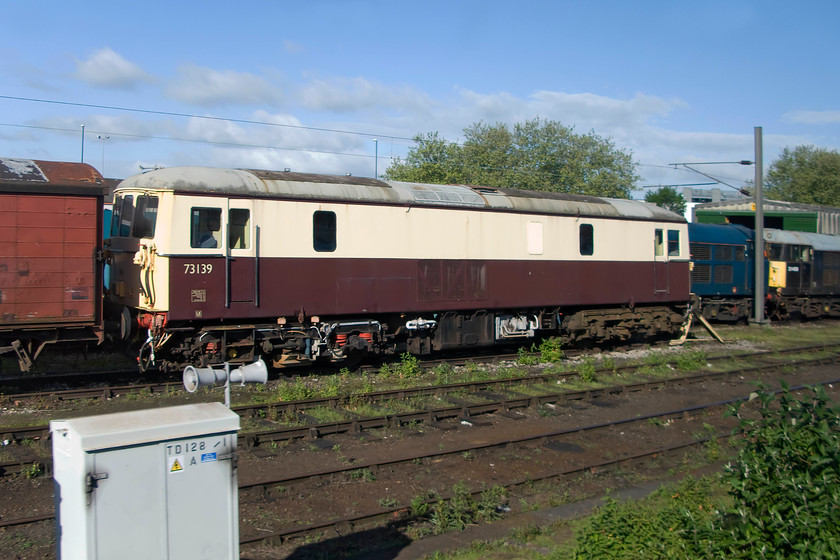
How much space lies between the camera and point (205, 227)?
12.2 meters

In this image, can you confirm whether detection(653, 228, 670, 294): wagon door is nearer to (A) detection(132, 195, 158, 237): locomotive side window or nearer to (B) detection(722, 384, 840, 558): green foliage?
(A) detection(132, 195, 158, 237): locomotive side window

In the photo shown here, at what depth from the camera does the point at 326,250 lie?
13414mm

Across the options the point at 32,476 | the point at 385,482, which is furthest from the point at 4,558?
the point at 385,482

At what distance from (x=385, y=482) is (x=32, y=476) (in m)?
3.91

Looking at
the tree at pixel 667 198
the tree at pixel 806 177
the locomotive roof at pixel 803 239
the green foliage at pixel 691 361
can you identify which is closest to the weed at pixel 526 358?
the green foliage at pixel 691 361

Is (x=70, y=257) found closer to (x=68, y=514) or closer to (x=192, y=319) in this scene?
(x=192, y=319)

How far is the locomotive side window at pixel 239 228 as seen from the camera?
12469 mm

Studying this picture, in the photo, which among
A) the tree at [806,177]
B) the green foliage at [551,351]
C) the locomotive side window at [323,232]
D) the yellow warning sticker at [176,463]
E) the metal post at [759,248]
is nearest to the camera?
the yellow warning sticker at [176,463]

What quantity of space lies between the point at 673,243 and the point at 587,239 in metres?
3.50

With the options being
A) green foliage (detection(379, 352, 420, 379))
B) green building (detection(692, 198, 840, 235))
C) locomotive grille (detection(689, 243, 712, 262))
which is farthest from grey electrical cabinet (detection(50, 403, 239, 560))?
green building (detection(692, 198, 840, 235))

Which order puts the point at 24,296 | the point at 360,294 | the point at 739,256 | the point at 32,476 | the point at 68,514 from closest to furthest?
the point at 68,514
the point at 32,476
the point at 24,296
the point at 360,294
the point at 739,256

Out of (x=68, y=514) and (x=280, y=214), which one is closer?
(x=68, y=514)

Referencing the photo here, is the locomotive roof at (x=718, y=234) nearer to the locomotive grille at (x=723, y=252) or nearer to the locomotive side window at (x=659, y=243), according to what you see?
the locomotive grille at (x=723, y=252)

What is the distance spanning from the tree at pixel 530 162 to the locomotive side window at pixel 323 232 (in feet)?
96.3
